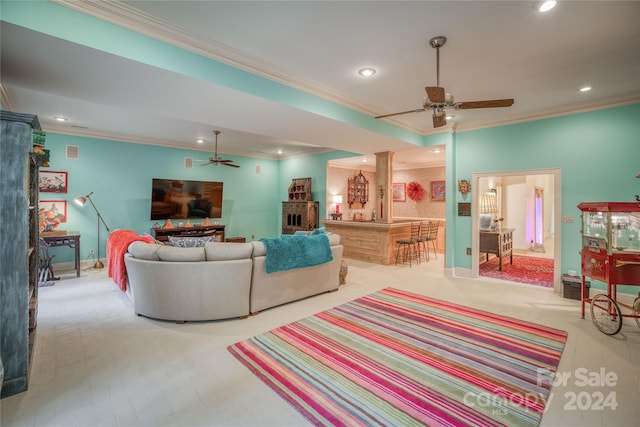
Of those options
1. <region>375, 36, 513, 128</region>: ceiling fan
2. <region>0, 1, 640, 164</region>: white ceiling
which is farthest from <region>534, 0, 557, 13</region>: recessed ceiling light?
<region>375, 36, 513, 128</region>: ceiling fan

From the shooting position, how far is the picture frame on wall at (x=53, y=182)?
5.64 metres

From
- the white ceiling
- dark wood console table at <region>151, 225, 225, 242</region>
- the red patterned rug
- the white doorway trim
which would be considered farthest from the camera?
dark wood console table at <region>151, 225, 225, 242</region>

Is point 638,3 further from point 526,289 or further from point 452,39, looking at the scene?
point 526,289

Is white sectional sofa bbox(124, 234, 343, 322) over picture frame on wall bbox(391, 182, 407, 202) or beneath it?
beneath

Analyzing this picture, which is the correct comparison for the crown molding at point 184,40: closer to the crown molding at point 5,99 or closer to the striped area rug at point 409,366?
the crown molding at point 5,99

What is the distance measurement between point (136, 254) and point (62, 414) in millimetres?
1759

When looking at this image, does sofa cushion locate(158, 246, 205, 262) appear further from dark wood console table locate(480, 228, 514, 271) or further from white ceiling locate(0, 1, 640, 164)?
dark wood console table locate(480, 228, 514, 271)

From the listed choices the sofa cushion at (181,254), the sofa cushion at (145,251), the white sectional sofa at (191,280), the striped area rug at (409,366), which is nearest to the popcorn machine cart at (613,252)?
the striped area rug at (409,366)

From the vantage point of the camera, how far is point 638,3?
219 centimetres

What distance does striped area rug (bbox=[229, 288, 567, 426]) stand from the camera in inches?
75.9

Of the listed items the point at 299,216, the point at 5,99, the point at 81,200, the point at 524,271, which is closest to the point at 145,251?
the point at 5,99

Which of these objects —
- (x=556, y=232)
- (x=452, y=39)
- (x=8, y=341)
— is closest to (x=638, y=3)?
(x=452, y=39)

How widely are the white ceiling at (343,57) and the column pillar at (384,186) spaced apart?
6.84 feet

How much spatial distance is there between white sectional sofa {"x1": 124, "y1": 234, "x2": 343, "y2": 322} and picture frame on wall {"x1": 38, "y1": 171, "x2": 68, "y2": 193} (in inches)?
146
